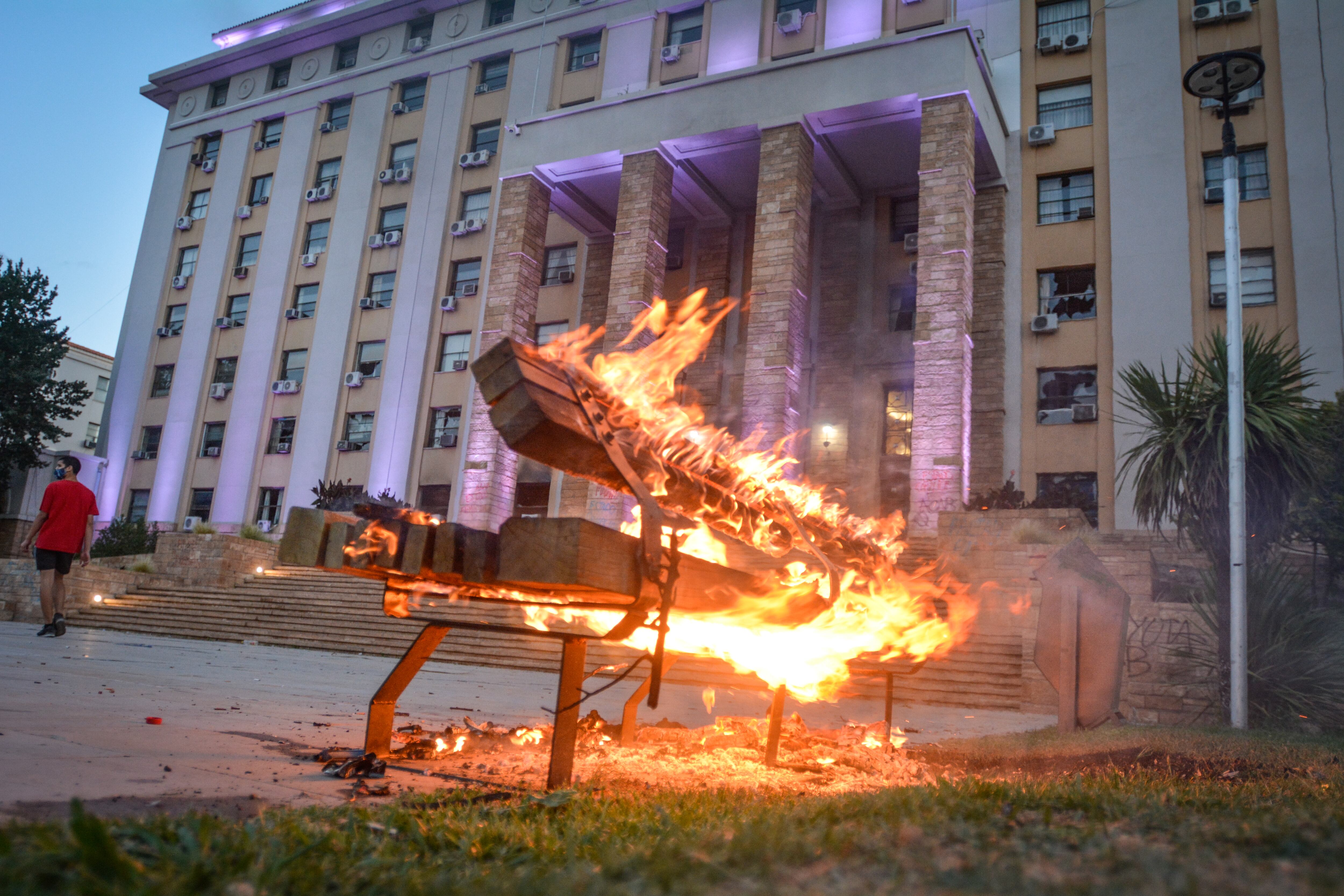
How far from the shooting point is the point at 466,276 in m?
27.8

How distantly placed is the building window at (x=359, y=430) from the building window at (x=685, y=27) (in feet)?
50.3

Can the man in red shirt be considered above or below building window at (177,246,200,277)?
below

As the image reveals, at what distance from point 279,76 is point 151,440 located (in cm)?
1551

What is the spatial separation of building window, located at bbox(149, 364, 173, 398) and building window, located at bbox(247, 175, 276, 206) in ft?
23.4

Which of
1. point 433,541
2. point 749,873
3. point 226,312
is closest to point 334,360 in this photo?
point 226,312

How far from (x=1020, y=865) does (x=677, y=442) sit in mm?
2152

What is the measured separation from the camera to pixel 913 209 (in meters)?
23.4

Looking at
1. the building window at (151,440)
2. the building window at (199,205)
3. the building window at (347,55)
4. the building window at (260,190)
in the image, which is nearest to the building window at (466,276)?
the building window at (260,190)

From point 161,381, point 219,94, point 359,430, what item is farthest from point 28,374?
point 219,94

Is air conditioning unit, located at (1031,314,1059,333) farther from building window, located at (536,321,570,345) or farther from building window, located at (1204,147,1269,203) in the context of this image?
building window, located at (536,321,570,345)

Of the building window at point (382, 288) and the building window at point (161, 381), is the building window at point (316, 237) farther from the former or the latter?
the building window at point (161, 381)

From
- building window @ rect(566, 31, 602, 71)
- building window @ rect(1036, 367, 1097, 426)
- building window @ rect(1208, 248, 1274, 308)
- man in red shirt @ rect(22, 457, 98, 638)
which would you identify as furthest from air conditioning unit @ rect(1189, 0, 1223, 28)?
man in red shirt @ rect(22, 457, 98, 638)

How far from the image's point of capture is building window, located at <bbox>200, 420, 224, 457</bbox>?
30.2 metres

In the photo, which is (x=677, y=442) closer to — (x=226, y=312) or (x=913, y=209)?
(x=913, y=209)
